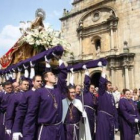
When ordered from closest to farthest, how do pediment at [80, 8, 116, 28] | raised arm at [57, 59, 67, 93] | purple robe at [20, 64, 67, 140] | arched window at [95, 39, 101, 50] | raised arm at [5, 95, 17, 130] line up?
purple robe at [20, 64, 67, 140]
raised arm at [57, 59, 67, 93]
raised arm at [5, 95, 17, 130]
pediment at [80, 8, 116, 28]
arched window at [95, 39, 101, 50]

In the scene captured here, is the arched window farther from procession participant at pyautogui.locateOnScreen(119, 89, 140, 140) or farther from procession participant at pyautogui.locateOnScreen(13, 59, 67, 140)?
procession participant at pyautogui.locateOnScreen(13, 59, 67, 140)

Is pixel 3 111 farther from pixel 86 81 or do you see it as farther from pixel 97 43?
→ pixel 97 43

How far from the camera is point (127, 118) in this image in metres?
7.34

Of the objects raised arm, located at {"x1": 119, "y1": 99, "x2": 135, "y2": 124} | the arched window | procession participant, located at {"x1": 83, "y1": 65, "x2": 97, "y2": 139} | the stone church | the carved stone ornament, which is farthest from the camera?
the arched window

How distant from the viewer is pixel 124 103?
754cm

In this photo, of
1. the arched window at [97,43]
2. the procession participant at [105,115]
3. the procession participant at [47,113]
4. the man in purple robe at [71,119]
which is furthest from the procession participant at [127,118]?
the arched window at [97,43]

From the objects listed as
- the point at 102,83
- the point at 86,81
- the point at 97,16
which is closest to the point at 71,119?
the point at 102,83

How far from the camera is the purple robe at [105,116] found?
657 centimetres

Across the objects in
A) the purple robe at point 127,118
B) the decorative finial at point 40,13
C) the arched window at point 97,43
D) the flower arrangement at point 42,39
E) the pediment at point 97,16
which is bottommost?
the purple robe at point 127,118

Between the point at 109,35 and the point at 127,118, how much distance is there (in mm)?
13534

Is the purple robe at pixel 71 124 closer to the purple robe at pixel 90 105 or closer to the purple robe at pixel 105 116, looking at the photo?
the purple robe at pixel 105 116

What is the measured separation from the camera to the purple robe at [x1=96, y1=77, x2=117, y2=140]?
657cm

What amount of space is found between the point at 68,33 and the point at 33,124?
64.7 ft

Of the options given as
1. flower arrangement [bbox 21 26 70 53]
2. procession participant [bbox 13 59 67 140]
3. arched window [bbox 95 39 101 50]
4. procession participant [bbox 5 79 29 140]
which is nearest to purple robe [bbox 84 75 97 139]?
flower arrangement [bbox 21 26 70 53]
